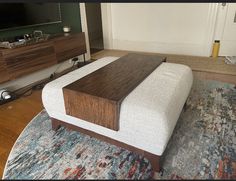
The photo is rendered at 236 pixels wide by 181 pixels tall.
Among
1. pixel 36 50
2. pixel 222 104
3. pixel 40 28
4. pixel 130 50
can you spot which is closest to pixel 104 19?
pixel 130 50

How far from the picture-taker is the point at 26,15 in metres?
2.20

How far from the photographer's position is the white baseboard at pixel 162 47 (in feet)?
10.6


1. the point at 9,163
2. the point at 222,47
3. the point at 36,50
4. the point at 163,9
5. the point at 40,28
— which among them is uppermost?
the point at 163,9

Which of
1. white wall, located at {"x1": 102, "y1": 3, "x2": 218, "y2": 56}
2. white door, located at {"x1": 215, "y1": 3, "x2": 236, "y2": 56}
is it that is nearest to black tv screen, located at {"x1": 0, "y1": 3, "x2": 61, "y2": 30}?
white wall, located at {"x1": 102, "y1": 3, "x2": 218, "y2": 56}

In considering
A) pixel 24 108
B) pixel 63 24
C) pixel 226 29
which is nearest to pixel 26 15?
pixel 63 24

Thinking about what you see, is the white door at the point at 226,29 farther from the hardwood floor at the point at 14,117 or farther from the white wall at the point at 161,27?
the hardwood floor at the point at 14,117

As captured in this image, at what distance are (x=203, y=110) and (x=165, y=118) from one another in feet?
2.82

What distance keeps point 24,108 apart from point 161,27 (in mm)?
2612

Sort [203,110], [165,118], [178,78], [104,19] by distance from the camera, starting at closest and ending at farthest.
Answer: [165,118] → [178,78] → [203,110] → [104,19]

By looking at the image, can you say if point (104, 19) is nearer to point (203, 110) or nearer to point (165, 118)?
point (203, 110)

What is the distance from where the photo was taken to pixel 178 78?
137cm

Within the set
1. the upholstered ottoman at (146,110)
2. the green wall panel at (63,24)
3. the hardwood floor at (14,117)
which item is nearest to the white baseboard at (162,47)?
the green wall panel at (63,24)

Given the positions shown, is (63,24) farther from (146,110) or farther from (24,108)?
(146,110)

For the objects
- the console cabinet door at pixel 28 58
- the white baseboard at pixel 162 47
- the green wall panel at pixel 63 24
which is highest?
the green wall panel at pixel 63 24
